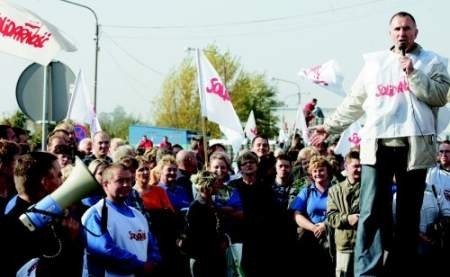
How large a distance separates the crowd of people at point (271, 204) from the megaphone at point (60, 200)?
1.9 inches

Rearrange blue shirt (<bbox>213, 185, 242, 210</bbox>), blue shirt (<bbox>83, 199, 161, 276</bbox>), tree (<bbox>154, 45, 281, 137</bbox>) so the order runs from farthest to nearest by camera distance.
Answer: tree (<bbox>154, 45, 281, 137</bbox>)
blue shirt (<bbox>213, 185, 242, 210</bbox>)
blue shirt (<bbox>83, 199, 161, 276</bbox>)

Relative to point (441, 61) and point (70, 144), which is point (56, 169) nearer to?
point (441, 61)

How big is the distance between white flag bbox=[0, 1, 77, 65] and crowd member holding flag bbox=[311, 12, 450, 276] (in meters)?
3.63

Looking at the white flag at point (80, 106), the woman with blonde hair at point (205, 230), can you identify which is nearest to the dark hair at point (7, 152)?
the woman with blonde hair at point (205, 230)

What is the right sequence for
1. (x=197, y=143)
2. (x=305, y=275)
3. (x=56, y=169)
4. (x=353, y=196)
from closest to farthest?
(x=56, y=169) < (x=353, y=196) < (x=305, y=275) < (x=197, y=143)

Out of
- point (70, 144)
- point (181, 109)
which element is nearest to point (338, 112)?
point (70, 144)

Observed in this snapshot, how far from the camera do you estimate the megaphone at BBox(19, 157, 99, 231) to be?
4.38 m

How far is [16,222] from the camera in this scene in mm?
4480

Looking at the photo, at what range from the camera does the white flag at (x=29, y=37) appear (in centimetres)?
848

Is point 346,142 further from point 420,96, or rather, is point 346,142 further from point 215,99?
point 420,96

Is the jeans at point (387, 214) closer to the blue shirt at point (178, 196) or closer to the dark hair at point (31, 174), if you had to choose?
the dark hair at point (31, 174)

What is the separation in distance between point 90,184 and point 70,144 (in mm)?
4773

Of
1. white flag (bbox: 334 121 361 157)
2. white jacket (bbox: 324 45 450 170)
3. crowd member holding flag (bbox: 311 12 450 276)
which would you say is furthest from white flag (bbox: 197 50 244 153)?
crowd member holding flag (bbox: 311 12 450 276)

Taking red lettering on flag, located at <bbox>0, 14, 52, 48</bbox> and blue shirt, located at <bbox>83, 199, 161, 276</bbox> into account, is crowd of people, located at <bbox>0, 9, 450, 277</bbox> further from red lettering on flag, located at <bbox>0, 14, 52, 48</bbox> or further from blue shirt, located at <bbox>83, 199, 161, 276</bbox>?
red lettering on flag, located at <bbox>0, 14, 52, 48</bbox>
